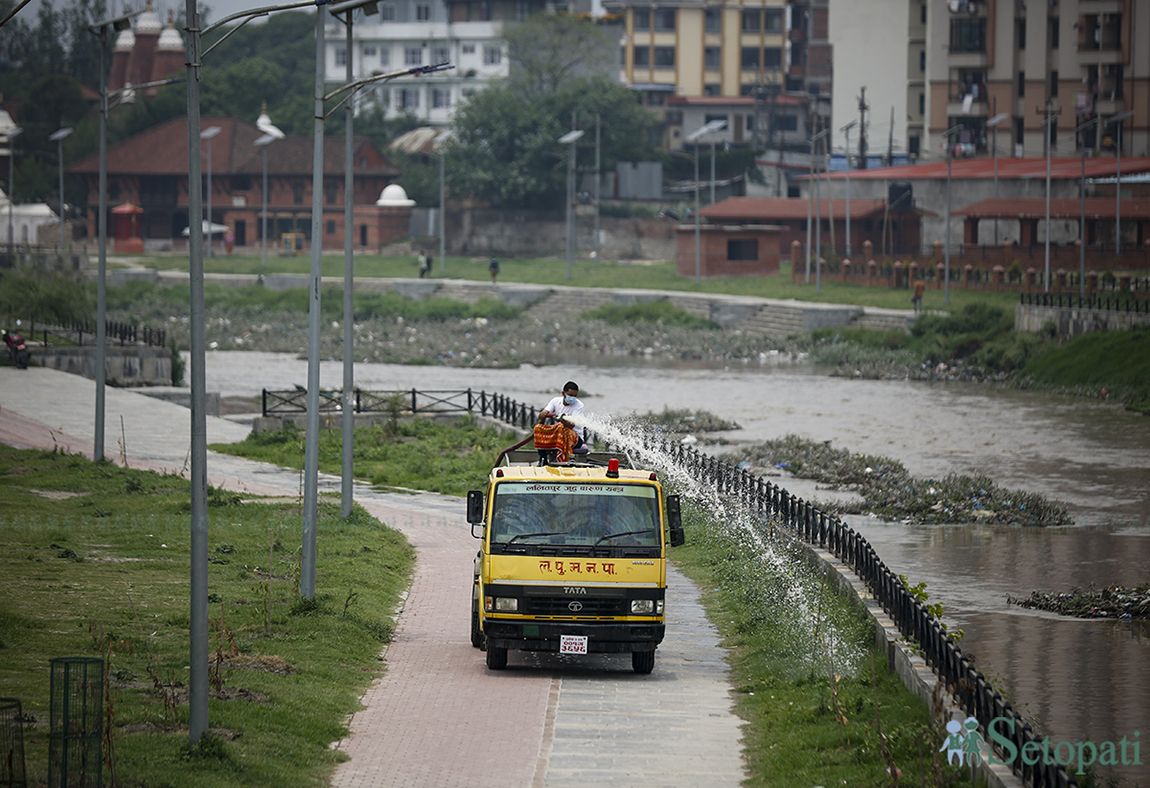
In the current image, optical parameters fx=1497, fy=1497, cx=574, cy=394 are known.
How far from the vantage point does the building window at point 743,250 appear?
82.4 metres

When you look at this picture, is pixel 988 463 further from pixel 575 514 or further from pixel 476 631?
pixel 575 514

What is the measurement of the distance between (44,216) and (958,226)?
5671cm

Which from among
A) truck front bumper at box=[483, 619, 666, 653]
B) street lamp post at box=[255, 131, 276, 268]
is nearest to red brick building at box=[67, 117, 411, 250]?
street lamp post at box=[255, 131, 276, 268]

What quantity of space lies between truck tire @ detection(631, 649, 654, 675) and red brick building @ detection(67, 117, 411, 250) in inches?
3364

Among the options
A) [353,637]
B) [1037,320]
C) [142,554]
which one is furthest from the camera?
[1037,320]

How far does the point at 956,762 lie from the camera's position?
429 inches

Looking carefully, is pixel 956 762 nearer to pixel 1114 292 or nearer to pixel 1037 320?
pixel 1037 320

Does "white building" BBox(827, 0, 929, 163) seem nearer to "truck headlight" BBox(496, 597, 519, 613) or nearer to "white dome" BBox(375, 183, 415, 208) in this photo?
"white dome" BBox(375, 183, 415, 208)

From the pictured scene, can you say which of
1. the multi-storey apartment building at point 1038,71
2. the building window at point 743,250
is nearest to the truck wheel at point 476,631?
the building window at point 743,250

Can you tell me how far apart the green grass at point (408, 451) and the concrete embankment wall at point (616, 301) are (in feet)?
103

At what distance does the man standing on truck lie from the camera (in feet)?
55.2

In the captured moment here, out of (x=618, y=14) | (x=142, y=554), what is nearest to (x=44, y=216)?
(x=618, y=14)

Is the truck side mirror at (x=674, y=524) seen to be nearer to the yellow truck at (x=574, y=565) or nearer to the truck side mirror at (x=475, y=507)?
the yellow truck at (x=574, y=565)

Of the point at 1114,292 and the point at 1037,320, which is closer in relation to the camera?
the point at 1037,320
